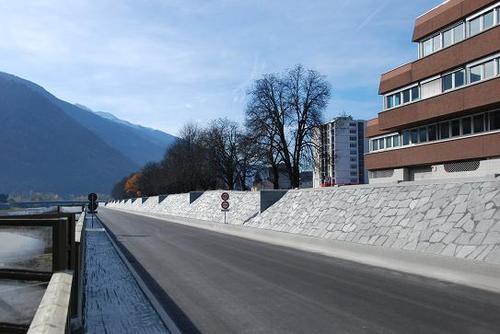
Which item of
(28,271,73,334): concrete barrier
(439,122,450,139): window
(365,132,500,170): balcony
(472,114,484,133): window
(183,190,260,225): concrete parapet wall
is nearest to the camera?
(28,271,73,334): concrete barrier

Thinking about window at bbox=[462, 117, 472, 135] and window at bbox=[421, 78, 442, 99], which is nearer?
window at bbox=[462, 117, 472, 135]

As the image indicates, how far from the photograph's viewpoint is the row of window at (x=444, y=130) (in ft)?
142

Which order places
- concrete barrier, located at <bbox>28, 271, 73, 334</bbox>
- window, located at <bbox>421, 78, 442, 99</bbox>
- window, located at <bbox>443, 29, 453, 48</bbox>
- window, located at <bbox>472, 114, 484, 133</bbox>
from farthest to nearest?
1. window, located at <bbox>421, 78, 442, 99</bbox>
2. window, located at <bbox>443, 29, 453, 48</bbox>
3. window, located at <bbox>472, 114, 484, 133</bbox>
4. concrete barrier, located at <bbox>28, 271, 73, 334</bbox>

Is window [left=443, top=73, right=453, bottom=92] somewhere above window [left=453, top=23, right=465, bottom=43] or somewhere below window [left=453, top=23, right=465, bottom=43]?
below

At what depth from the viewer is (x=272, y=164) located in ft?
220

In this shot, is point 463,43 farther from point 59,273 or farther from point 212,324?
point 59,273

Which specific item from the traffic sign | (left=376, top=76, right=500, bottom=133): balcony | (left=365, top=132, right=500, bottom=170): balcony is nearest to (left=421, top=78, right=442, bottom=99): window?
(left=376, top=76, right=500, bottom=133): balcony

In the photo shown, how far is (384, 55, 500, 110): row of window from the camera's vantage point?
41.9 metres

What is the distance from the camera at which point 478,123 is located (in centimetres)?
4459

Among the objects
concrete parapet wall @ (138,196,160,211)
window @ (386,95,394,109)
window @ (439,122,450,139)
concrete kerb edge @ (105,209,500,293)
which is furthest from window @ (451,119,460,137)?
concrete parapet wall @ (138,196,160,211)

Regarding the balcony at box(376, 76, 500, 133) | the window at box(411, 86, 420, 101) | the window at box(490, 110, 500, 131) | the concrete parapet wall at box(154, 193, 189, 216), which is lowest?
the concrete parapet wall at box(154, 193, 189, 216)

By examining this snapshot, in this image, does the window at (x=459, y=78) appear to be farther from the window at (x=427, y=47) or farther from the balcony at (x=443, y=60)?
the window at (x=427, y=47)

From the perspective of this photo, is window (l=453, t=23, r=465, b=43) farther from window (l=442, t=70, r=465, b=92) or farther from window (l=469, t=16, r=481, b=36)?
window (l=442, t=70, r=465, b=92)

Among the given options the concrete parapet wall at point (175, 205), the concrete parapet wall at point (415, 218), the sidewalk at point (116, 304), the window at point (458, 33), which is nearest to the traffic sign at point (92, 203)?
the concrete parapet wall at point (175, 205)
